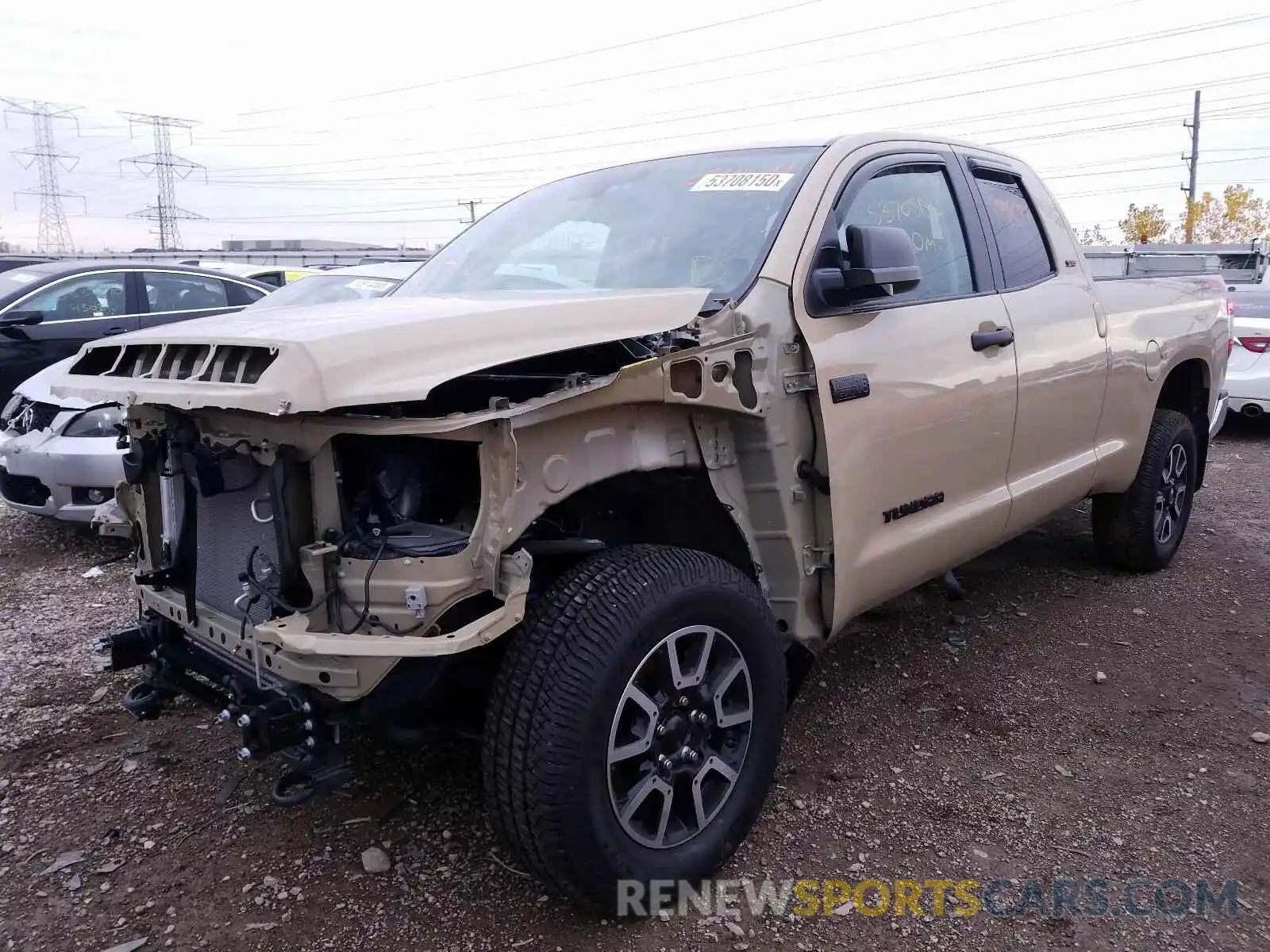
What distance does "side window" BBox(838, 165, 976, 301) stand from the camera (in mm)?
3303

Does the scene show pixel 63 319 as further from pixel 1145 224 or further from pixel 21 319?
pixel 1145 224

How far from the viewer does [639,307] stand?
8.25ft

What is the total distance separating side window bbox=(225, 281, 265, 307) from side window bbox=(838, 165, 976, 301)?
6.73 meters

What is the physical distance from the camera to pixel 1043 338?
3.81 meters

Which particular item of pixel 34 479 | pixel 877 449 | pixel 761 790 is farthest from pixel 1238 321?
pixel 34 479

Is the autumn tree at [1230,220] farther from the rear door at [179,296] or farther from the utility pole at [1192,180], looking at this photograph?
the rear door at [179,296]

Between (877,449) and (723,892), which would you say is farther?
(877,449)

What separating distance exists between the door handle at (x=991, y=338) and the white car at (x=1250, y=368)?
6.37 m

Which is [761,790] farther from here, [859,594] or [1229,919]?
[1229,919]

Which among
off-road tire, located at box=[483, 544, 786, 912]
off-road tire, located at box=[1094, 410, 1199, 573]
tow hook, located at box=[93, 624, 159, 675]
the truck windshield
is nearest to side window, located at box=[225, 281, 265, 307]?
the truck windshield

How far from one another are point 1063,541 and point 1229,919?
11.6ft

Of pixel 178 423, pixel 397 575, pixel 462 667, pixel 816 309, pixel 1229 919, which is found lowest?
pixel 1229 919

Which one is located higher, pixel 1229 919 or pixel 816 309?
pixel 816 309

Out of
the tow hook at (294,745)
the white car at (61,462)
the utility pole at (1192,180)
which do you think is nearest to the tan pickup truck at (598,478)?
the tow hook at (294,745)
